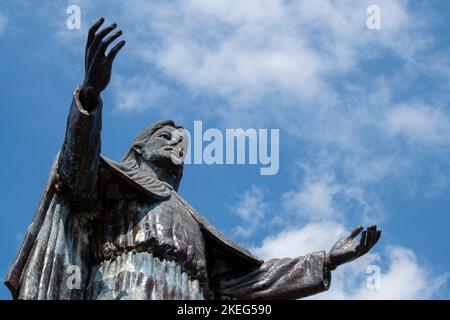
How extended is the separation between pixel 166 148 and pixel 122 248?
2.17 meters

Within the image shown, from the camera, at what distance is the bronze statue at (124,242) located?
19.3 m

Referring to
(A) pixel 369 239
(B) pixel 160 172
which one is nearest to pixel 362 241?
(A) pixel 369 239

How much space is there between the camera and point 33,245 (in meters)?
19.5

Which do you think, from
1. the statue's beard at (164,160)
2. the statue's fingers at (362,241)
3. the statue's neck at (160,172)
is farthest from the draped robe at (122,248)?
the statue's fingers at (362,241)

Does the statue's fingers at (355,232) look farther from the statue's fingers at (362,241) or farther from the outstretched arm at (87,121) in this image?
the outstretched arm at (87,121)

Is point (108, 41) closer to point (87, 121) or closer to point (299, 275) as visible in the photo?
point (87, 121)

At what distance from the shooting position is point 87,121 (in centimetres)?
1956

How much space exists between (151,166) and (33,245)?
252cm

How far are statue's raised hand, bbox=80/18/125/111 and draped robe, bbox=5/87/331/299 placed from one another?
0.23 metres

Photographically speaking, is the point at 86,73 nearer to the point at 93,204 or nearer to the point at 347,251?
the point at 93,204
